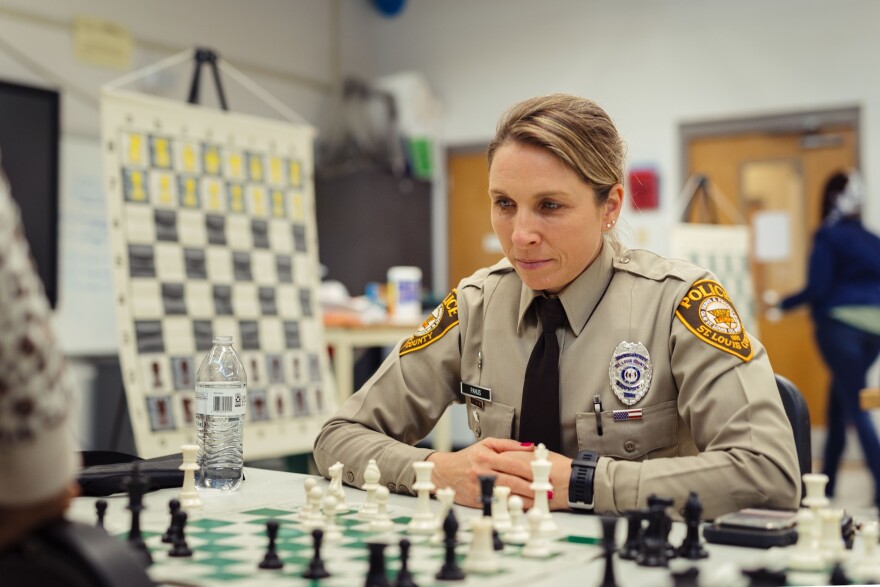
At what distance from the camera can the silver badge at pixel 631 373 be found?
1.53m

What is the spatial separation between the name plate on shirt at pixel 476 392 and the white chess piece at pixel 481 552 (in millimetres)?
687

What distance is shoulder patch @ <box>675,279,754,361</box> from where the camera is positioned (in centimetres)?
146

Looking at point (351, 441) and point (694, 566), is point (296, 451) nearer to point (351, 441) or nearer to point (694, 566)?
point (351, 441)

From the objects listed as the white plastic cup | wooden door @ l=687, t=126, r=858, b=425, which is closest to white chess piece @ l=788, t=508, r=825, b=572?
the white plastic cup

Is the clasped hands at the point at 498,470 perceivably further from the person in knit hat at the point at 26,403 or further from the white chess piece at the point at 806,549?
the person in knit hat at the point at 26,403

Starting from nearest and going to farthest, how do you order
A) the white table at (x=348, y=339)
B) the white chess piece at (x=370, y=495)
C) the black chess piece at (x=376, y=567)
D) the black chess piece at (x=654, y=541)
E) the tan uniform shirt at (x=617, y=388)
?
the black chess piece at (x=376, y=567) → the black chess piece at (x=654, y=541) → the white chess piece at (x=370, y=495) → the tan uniform shirt at (x=617, y=388) → the white table at (x=348, y=339)

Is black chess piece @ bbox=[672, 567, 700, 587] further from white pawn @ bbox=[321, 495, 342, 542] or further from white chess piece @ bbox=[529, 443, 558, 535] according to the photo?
white pawn @ bbox=[321, 495, 342, 542]

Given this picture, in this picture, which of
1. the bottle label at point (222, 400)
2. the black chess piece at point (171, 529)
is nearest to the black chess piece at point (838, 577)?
the black chess piece at point (171, 529)

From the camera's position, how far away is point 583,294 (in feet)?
5.33

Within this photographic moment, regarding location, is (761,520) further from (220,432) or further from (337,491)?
(220,432)

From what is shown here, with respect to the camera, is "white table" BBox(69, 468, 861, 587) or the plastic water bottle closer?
"white table" BBox(69, 468, 861, 587)

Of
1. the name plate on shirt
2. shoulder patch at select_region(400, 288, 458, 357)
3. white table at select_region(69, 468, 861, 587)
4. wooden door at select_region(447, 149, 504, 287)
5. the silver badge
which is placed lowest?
white table at select_region(69, 468, 861, 587)

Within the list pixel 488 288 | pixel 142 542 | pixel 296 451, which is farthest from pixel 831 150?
pixel 142 542

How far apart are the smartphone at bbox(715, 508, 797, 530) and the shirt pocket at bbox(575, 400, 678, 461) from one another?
0.38 meters
